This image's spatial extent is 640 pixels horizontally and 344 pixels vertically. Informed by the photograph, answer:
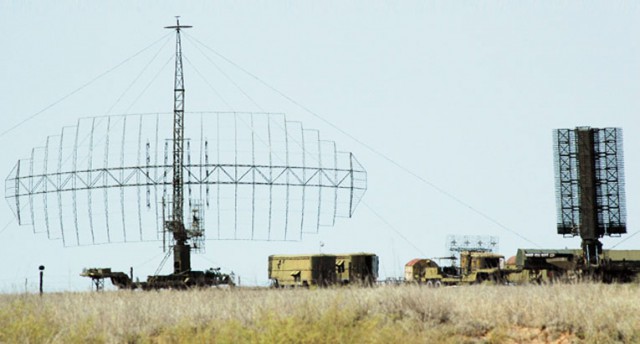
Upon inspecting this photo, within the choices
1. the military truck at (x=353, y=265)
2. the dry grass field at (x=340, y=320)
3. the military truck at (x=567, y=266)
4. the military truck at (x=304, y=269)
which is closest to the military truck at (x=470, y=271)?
the military truck at (x=567, y=266)

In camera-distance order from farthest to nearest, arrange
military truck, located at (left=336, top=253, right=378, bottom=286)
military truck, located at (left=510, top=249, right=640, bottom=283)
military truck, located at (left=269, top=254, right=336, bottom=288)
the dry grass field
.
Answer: military truck, located at (left=269, top=254, right=336, bottom=288) < military truck, located at (left=336, top=253, right=378, bottom=286) < military truck, located at (left=510, top=249, right=640, bottom=283) < the dry grass field

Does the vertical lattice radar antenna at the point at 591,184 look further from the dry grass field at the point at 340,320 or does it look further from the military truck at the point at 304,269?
the dry grass field at the point at 340,320

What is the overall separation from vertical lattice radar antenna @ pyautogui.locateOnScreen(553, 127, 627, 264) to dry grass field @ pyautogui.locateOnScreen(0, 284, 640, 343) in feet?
153

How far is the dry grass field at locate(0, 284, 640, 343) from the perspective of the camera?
23.4 metres

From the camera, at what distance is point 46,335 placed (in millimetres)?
24047

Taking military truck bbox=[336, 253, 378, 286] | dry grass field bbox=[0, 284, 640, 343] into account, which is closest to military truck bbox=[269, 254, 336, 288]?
military truck bbox=[336, 253, 378, 286]

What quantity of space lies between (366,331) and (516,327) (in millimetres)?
5502

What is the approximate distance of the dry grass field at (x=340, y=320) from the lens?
2339 cm

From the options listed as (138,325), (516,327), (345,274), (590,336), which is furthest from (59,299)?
(345,274)

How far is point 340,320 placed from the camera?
976 inches

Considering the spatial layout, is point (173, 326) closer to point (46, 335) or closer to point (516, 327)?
point (46, 335)

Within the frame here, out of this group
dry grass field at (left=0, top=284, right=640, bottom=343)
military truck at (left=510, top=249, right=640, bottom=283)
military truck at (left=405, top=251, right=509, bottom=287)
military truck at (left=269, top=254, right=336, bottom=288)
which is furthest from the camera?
military truck at (left=405, top=251, right=509, bottom=287)

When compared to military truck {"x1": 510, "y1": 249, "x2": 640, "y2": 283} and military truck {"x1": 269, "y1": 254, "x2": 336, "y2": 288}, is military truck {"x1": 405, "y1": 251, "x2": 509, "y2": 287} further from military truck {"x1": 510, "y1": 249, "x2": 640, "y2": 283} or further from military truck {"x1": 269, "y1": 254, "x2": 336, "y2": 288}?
military truck {"x1": 269, "y1": 254, "x2": 336, "y2": 288}

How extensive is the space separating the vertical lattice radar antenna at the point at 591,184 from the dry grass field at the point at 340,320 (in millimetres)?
46539
